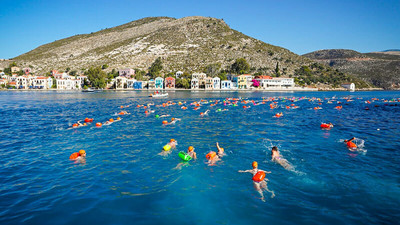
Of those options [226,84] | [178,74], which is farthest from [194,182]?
[178,74]

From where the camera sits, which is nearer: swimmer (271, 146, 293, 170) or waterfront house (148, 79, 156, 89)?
swimmer (271, 146, 293, 170)

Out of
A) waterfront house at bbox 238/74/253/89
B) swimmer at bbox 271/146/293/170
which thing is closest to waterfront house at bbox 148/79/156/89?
waterfront house at bbox 238/74/253/89

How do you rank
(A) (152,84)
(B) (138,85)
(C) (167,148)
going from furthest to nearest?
(B) (138,85) → (A) (152,84) → (C) (167,148)

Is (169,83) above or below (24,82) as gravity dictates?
below

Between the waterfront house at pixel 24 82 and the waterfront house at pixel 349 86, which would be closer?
the waterfront house at pixel 24 82

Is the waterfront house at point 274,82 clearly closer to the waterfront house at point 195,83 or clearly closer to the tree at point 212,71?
the tree at point 212,71

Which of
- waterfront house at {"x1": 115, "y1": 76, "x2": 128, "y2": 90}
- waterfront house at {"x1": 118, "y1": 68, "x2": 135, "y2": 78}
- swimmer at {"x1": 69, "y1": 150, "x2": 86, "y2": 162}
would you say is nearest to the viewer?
swimmer at {"x1": 69, "y1": 150, "x2": 86, "y2": 162}

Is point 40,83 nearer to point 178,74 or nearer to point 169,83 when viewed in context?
point 169,83

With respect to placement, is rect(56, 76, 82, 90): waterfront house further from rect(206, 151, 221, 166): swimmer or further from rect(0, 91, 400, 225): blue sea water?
rect(206, 151, 221, 166): swimmer

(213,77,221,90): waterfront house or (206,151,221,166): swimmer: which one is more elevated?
(213,77,221,90): waterfront house

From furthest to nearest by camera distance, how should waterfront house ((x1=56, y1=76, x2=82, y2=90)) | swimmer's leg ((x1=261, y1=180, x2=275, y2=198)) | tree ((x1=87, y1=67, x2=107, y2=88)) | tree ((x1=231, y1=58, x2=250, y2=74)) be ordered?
tree ((x1=231, y1=58, x2=250, y2=74)), waterfront house ((x1=56, y1=76, x2=82, y2=90)), tree ((x1=87, y1=67, x2=107, y2=88)), swimmer's leg ((x1=261, y1=180, x2=275, y2=198))

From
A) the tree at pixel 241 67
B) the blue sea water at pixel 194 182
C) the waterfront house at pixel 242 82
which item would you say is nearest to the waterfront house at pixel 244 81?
the waterfront house at pixel 242 82

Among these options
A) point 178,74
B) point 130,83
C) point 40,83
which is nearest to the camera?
point 40,83

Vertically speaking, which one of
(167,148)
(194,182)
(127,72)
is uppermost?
(127,72)
